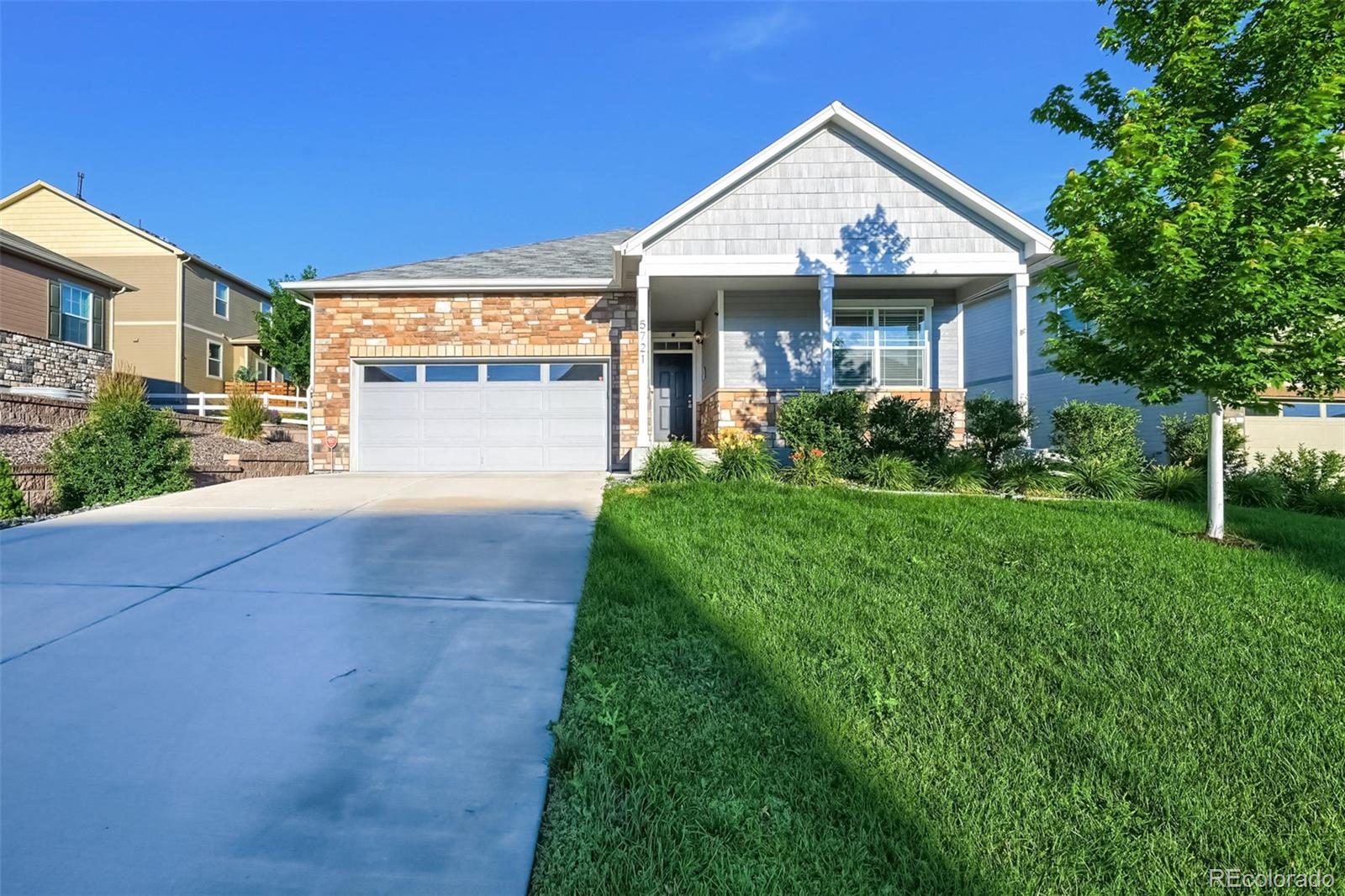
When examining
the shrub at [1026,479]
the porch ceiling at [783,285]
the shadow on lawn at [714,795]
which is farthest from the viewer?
the porch ceiling at [783,285]

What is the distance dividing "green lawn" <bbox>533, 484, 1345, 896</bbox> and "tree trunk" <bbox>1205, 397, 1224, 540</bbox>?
114cm

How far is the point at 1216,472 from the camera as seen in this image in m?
5.82

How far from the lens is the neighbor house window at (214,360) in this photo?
75.8 ft

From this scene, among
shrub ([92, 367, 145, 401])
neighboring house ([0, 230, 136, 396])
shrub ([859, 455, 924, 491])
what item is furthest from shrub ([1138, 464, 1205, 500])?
neighboring house ([0, 230, 136, 396])

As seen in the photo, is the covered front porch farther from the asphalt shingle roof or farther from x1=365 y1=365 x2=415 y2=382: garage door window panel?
x1=365 y1=365 x2=415 y2=382: garage door window panel

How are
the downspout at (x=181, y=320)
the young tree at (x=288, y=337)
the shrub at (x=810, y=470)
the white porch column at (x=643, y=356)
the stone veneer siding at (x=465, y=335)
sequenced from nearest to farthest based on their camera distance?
1. the shrub at (x=810, y=470)
2. the white porch column at (x=643, y=356)
3. the stone veneer siding at (x=465, y=335)
4. the downspout at (x=181, y=320)
5. the young tree at (x=288, y=337)

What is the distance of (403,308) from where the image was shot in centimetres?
1198

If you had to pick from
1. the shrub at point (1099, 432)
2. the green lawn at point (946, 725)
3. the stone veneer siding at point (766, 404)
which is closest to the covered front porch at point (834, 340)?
the stone veneer siding at point (766, 404)

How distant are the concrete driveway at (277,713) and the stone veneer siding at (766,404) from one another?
22.0 feet

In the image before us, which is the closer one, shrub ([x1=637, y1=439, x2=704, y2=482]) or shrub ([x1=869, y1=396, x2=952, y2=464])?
shrub ([x1=637, y1=439, x2=704, y2=482])

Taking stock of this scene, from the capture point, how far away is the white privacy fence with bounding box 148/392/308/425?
16859 mm

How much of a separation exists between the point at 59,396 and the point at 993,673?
16.0m

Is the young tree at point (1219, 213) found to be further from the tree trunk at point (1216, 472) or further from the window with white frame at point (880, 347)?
the window with white frame at point (880, 347)

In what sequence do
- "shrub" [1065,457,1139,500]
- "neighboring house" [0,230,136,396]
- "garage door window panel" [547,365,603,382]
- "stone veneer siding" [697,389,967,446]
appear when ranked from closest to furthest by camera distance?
"shrub" [1065,457,1139,500], "stone veneer siding" [697,389,967,446], "garage door window panel" [547,365,603,382], "neighboring house" [0,230,136,396]
